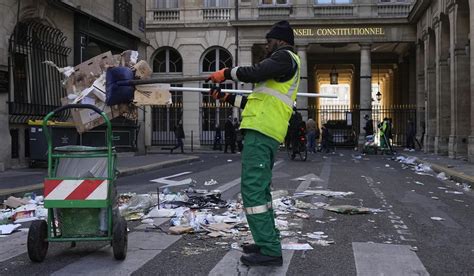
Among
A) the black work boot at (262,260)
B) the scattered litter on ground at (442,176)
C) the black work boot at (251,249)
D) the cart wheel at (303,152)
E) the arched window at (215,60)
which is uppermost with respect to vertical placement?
the arched window at (215,60)

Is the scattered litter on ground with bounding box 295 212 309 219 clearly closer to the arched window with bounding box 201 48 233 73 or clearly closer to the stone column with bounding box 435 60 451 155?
the stone column with bounding box 435 60 451 155

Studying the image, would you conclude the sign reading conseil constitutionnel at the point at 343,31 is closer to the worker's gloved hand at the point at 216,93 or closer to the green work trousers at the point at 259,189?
the worker's gloved hand at the point at 216,93

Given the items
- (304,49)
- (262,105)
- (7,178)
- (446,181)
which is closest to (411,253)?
(262,105)

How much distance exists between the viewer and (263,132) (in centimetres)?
477

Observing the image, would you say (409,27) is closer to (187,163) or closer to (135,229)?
(187,163)

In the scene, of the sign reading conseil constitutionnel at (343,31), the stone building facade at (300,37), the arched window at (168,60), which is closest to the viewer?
the stone building facade at (300,37)

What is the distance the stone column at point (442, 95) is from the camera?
78.8ft

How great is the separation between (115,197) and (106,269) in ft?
2.84

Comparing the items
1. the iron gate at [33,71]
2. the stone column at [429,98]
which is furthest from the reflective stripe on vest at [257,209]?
the stone column at [429,98]

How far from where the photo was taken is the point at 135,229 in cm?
661

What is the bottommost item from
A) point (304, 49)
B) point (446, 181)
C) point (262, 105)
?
point (446, 181)

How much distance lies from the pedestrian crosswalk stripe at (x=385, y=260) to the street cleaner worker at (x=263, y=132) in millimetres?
822

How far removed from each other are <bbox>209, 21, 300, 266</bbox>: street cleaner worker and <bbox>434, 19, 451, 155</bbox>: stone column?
2082cm

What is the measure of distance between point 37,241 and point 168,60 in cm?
3118
